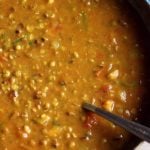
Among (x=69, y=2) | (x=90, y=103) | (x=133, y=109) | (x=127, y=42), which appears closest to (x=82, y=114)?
(x=90, y=103)

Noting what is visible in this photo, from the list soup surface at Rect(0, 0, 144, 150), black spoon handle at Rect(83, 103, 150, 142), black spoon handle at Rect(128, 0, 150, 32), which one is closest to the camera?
black spoon handle at Rect(83, 103, 150, 142)

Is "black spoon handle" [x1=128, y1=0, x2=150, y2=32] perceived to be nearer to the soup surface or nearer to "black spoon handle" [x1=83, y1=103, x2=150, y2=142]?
the soup surface

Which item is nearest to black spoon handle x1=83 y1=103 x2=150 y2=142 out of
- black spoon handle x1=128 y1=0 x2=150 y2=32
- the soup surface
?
the soup surface

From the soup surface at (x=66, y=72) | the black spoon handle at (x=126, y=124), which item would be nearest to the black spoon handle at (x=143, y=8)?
the soup surface at (x=66, y=72)

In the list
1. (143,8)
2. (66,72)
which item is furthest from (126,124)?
(143,8)

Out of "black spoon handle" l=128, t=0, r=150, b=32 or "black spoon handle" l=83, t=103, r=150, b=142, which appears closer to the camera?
"black spoon handle" l=83, t=103, r=150, b=142

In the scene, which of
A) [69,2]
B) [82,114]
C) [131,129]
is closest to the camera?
[131,129]

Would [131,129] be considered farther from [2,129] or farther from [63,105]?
[2,129]
